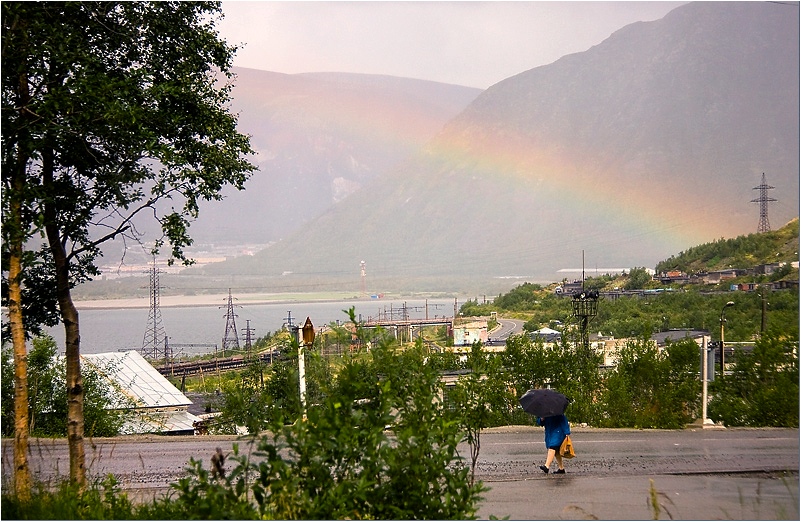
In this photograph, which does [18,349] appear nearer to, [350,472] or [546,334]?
[350,472]

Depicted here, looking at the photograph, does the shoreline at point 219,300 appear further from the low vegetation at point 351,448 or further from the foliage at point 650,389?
the low vegetation at point 351,448

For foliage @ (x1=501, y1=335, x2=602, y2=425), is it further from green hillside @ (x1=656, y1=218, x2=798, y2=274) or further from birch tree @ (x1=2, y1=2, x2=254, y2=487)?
green hillside @ (x1=656, y1=218, x2=798, y2=274)

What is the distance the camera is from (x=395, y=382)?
495 cm

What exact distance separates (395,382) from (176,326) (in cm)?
5187

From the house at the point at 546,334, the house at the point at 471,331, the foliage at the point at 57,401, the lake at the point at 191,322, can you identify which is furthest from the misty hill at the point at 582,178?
the foliage at the point at 57,401

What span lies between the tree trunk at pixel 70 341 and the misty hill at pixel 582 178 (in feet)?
170

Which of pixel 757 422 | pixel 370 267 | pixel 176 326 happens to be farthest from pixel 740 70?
pixel 757 422

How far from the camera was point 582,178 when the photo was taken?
13125cm

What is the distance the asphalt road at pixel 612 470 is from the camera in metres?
7.22

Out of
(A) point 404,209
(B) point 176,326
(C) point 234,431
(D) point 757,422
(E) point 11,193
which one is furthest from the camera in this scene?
(A) point 404,209

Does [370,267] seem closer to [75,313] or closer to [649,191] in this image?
[649,191]

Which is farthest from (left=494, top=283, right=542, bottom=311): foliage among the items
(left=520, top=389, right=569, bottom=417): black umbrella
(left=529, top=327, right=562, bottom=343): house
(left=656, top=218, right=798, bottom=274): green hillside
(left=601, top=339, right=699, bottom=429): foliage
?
(left=520, top=389, right=569, bottom=417): black umbrella

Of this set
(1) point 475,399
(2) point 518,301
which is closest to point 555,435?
(1) point 475,399

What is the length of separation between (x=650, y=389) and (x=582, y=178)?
396 feet
